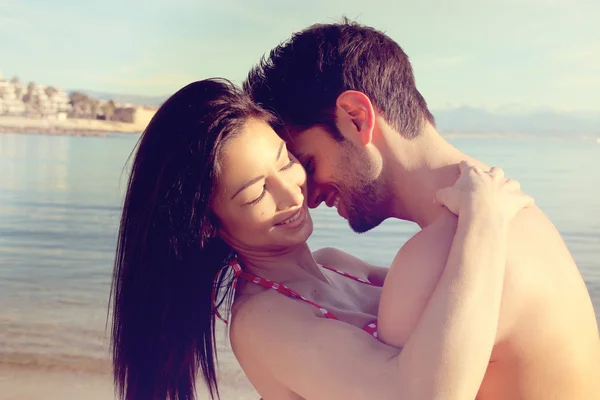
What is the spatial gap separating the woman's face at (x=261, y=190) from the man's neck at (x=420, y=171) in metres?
0.30

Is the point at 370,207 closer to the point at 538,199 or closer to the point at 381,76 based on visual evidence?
Answer: the point at 381,76

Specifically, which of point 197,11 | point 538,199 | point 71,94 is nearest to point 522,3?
point 197,11

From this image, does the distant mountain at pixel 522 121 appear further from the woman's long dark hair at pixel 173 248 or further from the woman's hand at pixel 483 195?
the woman's hand at pixel 483 195

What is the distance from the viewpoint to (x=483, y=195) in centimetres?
194

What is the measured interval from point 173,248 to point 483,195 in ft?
3.30

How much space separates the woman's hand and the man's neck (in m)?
0.11

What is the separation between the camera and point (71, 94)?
44.8 metres

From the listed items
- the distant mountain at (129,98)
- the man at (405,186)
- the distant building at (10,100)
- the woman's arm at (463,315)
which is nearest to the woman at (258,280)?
the woman's arm at (463,315)

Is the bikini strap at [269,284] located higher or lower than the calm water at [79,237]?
higher

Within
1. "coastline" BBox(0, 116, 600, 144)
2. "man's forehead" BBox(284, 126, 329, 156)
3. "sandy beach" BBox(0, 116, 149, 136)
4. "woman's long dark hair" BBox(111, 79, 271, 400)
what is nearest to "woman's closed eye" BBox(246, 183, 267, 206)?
"woman's long dark hair" BBox(111, 79, 271, 400)

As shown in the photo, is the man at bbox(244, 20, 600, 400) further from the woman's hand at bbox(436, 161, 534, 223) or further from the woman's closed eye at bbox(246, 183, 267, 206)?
the woman's closed eye at bbox(246, 183, 267, 206)

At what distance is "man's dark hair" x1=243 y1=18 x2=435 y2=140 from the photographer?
235 centimetres

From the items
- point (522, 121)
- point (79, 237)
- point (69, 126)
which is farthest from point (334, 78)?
point (69, 126)

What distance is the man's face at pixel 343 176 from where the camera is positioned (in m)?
2.35
